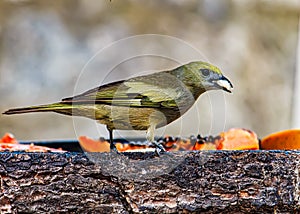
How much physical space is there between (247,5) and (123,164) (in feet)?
11.3

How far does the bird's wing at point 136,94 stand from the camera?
5.17 feet

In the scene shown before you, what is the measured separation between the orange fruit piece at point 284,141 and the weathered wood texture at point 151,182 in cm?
40

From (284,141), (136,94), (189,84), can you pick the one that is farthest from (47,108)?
(284,141)

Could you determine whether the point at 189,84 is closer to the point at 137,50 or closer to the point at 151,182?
the point at 151,182

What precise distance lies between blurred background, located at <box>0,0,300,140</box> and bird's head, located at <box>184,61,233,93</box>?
8.98ft

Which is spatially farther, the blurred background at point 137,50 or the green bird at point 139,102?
the blurred background at point 137,50

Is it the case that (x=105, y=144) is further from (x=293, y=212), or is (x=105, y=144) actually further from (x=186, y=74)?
(x=293, y=212)

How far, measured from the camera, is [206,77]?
1.63 m

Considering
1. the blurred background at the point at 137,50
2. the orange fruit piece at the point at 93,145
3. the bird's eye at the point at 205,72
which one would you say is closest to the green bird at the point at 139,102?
the bird's eye at the point at 205,72

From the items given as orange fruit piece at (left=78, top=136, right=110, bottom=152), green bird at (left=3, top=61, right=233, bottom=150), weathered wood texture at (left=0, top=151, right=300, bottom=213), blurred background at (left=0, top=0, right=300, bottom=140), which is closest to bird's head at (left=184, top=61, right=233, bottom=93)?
green bird at (left=3, top=61, right=233, bottom=150)

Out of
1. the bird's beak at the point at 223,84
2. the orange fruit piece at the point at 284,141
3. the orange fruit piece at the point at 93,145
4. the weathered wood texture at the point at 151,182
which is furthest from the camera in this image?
the orange fruit piece at the point at 93,145

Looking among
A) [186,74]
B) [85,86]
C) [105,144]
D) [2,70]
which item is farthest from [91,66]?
[186,74]

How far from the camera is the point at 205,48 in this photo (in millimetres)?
4562

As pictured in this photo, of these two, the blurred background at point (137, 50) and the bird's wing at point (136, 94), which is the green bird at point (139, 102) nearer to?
the bird's wing at point (136, 94)
